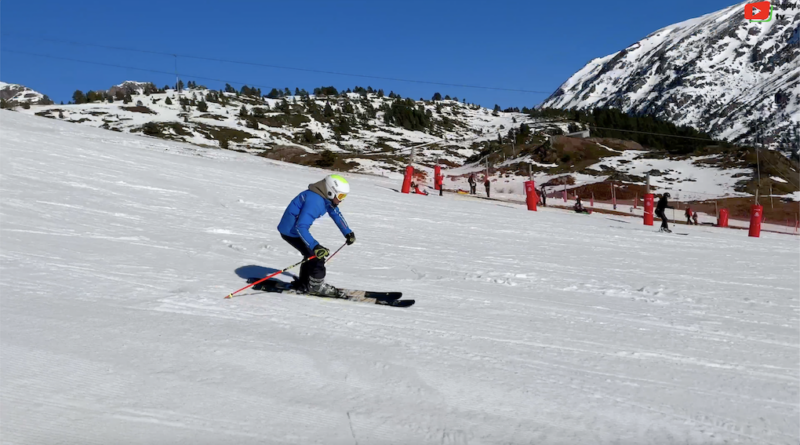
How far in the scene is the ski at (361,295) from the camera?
6988 millimetres

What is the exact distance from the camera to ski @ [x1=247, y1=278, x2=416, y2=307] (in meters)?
6.99

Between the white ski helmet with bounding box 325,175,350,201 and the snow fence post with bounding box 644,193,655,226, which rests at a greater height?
the white ski helmet with bounding box 325,175,350,201

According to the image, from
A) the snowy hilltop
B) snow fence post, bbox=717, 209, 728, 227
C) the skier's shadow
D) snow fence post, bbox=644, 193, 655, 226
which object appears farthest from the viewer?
the snowy hilltop

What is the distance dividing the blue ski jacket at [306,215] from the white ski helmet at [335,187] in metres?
0.12

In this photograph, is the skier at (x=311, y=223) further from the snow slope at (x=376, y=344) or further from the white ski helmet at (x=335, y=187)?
the snow slope at (x=376, y=344)

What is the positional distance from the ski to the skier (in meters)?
0.12

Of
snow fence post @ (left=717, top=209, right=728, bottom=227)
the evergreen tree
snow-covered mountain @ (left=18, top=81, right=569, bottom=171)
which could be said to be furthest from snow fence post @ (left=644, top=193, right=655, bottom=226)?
the evergreen tree

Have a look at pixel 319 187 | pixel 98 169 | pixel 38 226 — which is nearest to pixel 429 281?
pixel 319 187

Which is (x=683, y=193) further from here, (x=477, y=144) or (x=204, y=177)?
(x=477, y=144)

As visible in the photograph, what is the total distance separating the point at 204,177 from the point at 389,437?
16984 millimetres

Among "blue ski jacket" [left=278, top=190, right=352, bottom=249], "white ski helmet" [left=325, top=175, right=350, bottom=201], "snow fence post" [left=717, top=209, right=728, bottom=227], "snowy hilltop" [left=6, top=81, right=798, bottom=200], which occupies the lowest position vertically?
"snow fence post" [left=717, top=209, right=728, bottom=227]

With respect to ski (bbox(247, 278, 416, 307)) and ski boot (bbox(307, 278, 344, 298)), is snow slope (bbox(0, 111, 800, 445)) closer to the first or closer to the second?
ski (bbox(247, 278, 416, 307))

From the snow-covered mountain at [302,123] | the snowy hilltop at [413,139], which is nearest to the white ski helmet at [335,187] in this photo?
the snowy hilltop at [413,139]

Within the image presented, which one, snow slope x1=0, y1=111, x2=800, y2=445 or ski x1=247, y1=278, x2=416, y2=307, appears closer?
snow slope x1=0, y1=111, x2=800, y2=445
